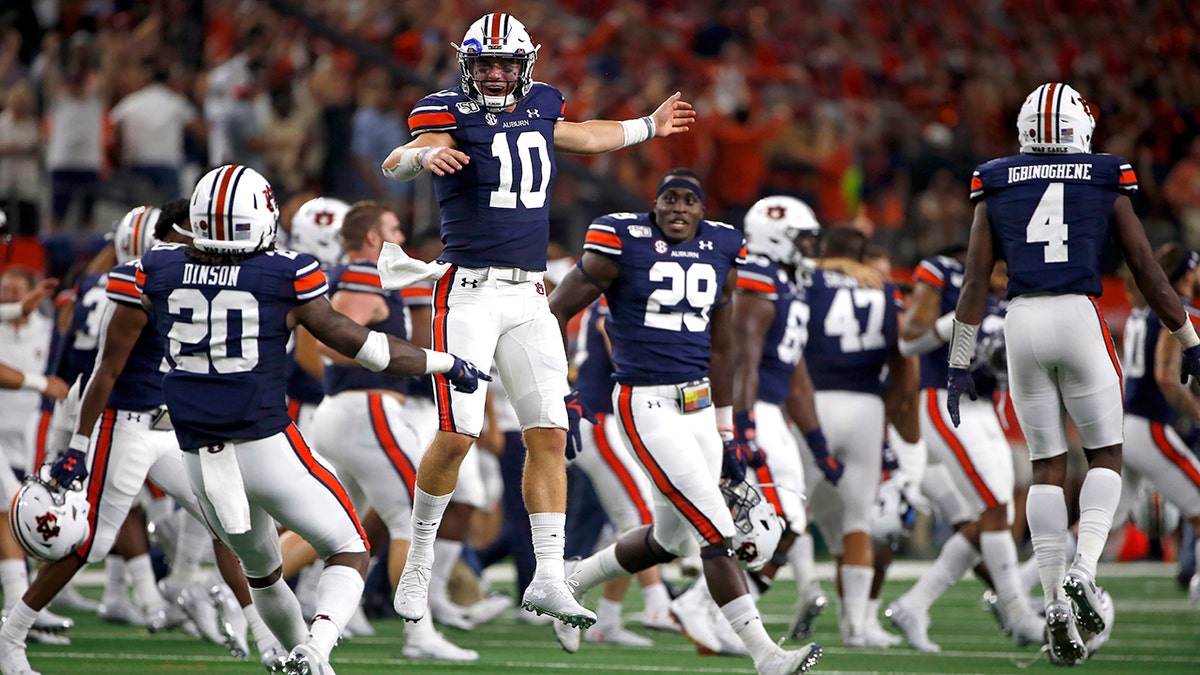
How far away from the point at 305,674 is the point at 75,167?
8.70 m

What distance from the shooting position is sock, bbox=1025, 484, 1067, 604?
6.91 m

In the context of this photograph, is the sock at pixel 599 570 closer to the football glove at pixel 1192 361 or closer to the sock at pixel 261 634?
the sock at pixel 261 634

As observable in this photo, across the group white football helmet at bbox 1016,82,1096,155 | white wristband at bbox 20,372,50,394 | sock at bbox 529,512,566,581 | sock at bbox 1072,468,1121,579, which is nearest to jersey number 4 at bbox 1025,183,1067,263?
white football helmet at bbox 1016,82,1096,155

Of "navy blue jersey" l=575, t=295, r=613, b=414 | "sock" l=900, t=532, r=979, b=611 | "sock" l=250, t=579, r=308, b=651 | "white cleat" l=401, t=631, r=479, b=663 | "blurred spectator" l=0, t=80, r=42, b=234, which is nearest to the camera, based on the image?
"sock" l=250, t=579, r=308, b=651

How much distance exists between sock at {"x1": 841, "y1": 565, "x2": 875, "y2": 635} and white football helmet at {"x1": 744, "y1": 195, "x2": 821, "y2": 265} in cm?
174

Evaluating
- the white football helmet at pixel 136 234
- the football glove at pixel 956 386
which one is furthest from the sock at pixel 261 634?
the football glove at pixel 956 386

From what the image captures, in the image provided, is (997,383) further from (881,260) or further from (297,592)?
(297,592)

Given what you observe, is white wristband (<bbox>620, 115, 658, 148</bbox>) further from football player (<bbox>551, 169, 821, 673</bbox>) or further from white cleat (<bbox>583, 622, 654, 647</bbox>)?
white cleat (<bbox>583, 622, 654, 647</bbox>)

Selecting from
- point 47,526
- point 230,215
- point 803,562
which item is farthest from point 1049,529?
point 47,526

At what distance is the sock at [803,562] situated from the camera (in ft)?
29.5

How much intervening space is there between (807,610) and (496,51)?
12.7 ft

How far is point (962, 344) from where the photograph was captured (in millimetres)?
6984

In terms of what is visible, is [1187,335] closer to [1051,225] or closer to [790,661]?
[1051,225]

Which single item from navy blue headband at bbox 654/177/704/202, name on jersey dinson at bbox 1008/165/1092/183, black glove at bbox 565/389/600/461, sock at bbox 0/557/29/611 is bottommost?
sock at bbox 0/557/29/611
